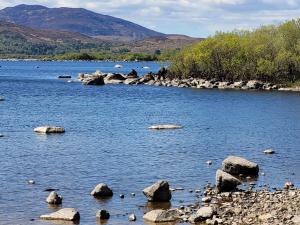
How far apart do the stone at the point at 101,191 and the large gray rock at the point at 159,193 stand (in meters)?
2.66

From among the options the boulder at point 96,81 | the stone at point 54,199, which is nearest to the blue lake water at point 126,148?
the stone at point 54,199

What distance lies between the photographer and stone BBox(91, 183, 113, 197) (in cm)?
3725

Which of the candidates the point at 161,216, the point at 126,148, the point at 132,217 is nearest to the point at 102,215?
the point at 132,217

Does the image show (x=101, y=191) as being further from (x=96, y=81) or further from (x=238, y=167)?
(x=96, y=81)

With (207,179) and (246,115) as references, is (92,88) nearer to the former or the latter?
(246,115)

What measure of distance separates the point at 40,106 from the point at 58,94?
28.1m

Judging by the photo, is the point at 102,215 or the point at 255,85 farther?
the point at 255,85

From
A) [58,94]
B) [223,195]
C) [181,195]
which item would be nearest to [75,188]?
[181,195]

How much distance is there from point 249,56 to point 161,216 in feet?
395

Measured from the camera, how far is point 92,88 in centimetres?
14925

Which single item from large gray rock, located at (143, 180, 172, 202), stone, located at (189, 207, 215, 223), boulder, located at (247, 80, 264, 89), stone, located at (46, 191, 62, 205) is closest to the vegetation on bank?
boulder, located at (247, 80, 264, 89)

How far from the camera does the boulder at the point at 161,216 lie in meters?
31.9

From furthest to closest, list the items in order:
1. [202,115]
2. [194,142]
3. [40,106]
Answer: [40,106] < [202,115] < [194,142]

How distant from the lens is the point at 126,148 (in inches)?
2202
